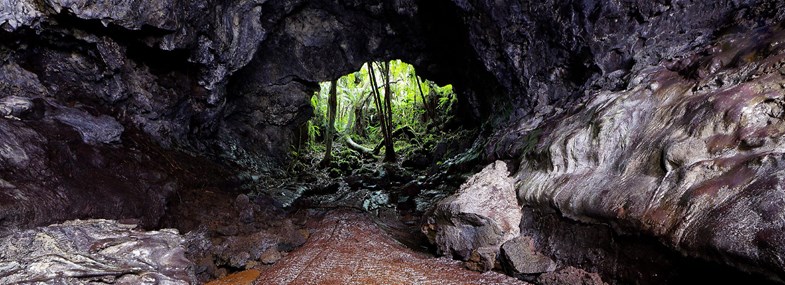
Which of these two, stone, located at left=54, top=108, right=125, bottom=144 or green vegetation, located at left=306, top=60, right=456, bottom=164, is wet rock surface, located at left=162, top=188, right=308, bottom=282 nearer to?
stone, located at left=54, top=108, right=125, bottom=144

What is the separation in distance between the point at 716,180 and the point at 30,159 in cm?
743

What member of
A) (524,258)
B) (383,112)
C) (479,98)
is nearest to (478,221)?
(524,258)

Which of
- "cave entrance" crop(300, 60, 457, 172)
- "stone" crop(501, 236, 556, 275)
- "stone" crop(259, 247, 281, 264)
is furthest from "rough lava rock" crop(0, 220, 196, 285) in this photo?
"cave entrance" crop(300, 60, 457, 172)

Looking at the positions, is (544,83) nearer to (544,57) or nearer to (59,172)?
(544,57)

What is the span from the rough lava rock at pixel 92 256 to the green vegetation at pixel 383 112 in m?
12.5

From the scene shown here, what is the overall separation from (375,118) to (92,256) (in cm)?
1931

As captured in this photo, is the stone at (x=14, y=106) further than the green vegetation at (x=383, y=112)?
No

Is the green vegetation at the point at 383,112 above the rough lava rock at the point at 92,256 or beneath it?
above

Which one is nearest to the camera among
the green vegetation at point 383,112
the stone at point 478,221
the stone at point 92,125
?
the stone at point 478,221

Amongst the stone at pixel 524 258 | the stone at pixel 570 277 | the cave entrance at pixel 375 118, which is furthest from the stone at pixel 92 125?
the cave entrance at pixel 375 118

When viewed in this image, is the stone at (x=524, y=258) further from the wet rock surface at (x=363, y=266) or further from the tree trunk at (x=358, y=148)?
the tree trunk at (x=358, y=148)

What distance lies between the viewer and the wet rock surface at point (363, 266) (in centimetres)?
427

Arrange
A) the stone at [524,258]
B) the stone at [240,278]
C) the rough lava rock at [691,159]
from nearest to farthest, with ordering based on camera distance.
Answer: the rough lava rock at [691,159] → the stone at [524,258] → the stone at [240,278]

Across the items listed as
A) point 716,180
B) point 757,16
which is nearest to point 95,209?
point 716,180
